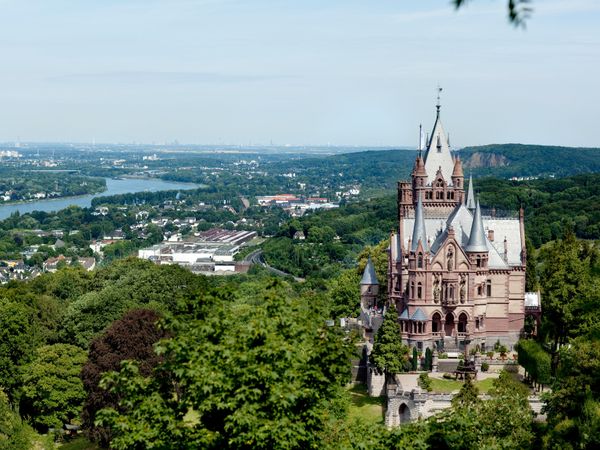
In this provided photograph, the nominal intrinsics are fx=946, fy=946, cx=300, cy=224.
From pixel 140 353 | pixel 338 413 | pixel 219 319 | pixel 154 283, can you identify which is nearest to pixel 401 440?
pixel 219 319

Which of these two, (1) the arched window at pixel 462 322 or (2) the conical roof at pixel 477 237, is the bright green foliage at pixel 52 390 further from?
(2) the conical roof at pixel 477 237

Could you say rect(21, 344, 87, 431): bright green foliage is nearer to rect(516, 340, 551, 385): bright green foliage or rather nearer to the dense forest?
the dense forest

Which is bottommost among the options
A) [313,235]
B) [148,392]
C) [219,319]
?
[313,235]

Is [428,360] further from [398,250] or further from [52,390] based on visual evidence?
[52,390]

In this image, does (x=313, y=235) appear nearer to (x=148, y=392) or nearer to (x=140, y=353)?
(x=140, y=353)

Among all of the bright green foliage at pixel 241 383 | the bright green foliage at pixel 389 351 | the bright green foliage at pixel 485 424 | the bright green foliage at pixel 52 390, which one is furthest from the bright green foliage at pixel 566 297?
the bright green foliage at pixel 241 383

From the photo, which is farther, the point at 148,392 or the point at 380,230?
the point at 380,230

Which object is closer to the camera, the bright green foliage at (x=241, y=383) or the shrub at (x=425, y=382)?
the bright green foliage at (x=241, y=383)
